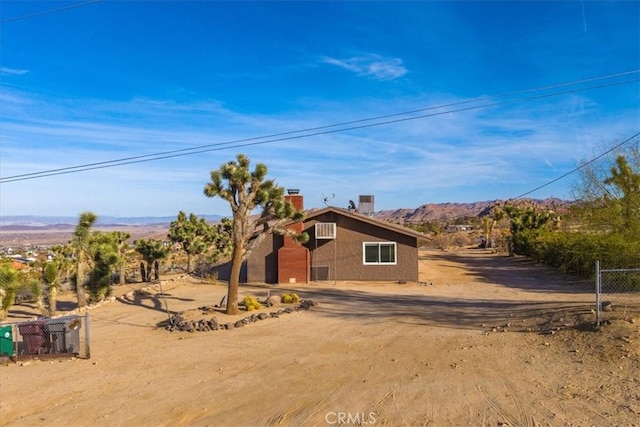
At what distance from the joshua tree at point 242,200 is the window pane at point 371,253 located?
1054 centimetres

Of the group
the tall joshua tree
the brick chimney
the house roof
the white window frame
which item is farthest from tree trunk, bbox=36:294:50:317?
the white window frame

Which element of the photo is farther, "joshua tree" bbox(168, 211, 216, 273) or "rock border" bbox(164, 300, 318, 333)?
"joshua tree" bbox(168, 211, 216, 273)

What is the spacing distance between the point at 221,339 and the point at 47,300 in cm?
1172

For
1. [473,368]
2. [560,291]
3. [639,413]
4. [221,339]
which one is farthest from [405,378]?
[560,291]

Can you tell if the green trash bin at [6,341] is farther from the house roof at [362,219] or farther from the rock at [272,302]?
the house roof at [362,219]

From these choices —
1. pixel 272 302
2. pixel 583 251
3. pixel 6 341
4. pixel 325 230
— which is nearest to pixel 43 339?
pixel 6 341

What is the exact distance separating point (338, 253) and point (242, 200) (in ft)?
38.3

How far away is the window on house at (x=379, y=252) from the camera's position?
93.7 ft

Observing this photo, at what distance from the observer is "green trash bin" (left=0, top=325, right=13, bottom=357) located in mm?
12680

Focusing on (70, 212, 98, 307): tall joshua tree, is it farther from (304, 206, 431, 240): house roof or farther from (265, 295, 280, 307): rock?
(304, 206, 431, 240): house roof

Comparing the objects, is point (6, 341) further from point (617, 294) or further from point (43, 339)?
point (617, 294)

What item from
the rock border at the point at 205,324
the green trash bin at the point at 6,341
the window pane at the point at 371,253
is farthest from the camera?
the window pane at the point at 371,253

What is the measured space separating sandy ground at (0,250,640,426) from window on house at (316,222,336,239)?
10639mm

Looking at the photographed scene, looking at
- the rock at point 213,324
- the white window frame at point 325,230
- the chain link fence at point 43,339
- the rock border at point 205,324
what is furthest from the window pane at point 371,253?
the chain link fence at point 43,339
